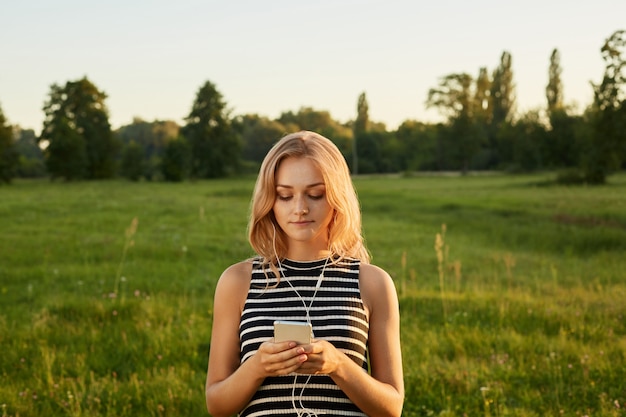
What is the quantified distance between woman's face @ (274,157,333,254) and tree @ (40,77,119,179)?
59610mm

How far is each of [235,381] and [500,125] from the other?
71.5 meters

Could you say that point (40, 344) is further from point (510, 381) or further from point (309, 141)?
point (309, 141)

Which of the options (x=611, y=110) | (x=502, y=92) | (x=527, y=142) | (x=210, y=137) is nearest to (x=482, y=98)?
(x=502, y=92)

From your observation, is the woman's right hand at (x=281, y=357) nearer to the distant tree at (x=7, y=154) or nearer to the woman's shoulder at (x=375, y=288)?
the woman's shoulder at (x=375, y=288)

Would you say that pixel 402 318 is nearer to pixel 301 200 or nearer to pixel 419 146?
pixel 301 200

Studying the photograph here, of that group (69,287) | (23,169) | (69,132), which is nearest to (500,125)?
(69,132)

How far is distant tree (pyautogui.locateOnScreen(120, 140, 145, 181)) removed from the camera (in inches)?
2368

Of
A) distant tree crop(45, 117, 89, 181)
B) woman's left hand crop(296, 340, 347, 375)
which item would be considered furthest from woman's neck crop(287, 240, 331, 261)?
distant tree crop(45, 117, 89, 181)

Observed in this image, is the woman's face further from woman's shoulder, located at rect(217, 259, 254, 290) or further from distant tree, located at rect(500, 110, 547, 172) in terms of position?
distant tree, located at rect(500, 110, 547, 172)

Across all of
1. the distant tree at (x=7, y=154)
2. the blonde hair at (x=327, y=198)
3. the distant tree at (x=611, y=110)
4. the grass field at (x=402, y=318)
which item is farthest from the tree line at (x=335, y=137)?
the blonde hair at (x=327, y=198)

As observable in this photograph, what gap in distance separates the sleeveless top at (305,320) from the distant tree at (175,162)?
5785cm

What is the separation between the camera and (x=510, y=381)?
5086mm

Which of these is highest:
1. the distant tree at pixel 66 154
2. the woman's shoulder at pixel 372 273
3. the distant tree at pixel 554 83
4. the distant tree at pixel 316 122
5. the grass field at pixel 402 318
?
the distant tree at pixel 554 83

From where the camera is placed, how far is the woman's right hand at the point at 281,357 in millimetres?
1782
